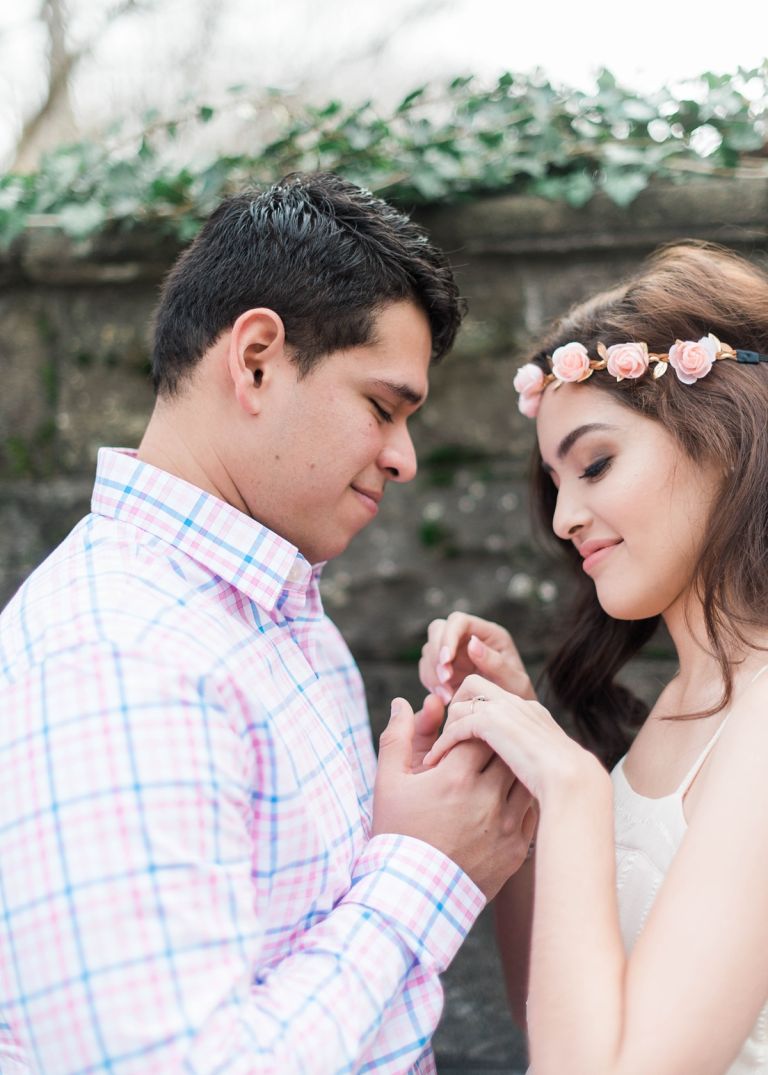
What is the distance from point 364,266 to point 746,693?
3.39 feet

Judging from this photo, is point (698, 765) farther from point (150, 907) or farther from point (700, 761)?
point (150, 907)

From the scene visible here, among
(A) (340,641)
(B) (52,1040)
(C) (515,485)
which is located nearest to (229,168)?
(C) (515,485)

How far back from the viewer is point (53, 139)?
198 inches

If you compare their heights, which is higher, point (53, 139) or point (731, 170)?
point (53, 139)

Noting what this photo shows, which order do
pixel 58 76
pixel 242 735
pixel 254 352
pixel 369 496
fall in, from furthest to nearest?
pixel 58 76 → pixel 369 496 → pixel 254 352 → pixel 242 735

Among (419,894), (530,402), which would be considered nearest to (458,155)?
(530,402)

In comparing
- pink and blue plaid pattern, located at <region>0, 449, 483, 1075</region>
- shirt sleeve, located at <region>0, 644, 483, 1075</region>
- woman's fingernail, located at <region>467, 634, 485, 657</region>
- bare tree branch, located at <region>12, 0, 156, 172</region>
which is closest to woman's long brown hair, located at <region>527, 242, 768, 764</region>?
woman's fingernail, located at <region>467, 634, 485, 657</region>

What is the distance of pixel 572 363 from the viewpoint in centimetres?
199

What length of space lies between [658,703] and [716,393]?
685 millimetres

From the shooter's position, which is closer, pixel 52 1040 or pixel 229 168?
pixel 52 1040

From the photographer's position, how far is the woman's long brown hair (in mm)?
1845

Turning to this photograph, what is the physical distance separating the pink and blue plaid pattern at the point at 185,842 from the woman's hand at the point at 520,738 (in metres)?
0.19

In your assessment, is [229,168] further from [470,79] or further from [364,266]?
[364,266]

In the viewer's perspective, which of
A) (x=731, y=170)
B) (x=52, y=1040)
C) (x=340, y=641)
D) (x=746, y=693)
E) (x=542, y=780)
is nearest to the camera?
(x=52, y=1040)
